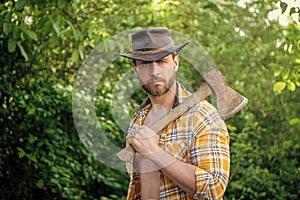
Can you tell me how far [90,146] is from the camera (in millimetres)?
5211

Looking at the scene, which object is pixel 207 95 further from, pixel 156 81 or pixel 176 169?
pixel 176 169

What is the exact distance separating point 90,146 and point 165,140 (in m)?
2.43

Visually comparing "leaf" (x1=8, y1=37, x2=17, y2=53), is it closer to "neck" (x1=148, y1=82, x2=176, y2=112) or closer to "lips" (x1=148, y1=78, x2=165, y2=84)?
"neck" (x1=148, y1=82, x2=176, y2=112)

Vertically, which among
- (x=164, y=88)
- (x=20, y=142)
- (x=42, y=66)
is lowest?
(x=20, y=142)

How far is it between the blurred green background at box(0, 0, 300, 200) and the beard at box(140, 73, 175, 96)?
287 cm

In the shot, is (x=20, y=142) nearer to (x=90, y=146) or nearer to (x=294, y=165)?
(x=90, y=146)

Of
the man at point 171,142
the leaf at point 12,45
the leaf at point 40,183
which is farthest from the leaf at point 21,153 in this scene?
the man at point 171,142

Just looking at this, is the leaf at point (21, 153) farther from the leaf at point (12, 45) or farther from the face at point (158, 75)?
the face at point (158, 75)

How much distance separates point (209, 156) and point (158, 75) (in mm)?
363

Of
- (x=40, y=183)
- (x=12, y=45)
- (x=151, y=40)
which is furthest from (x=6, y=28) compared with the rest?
(x=151, y=40)

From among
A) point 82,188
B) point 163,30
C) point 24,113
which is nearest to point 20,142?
point 24,113

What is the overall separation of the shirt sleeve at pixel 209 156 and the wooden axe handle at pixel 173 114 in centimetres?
9

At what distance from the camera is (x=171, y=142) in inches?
111

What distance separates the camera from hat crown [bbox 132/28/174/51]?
2.88 meters
